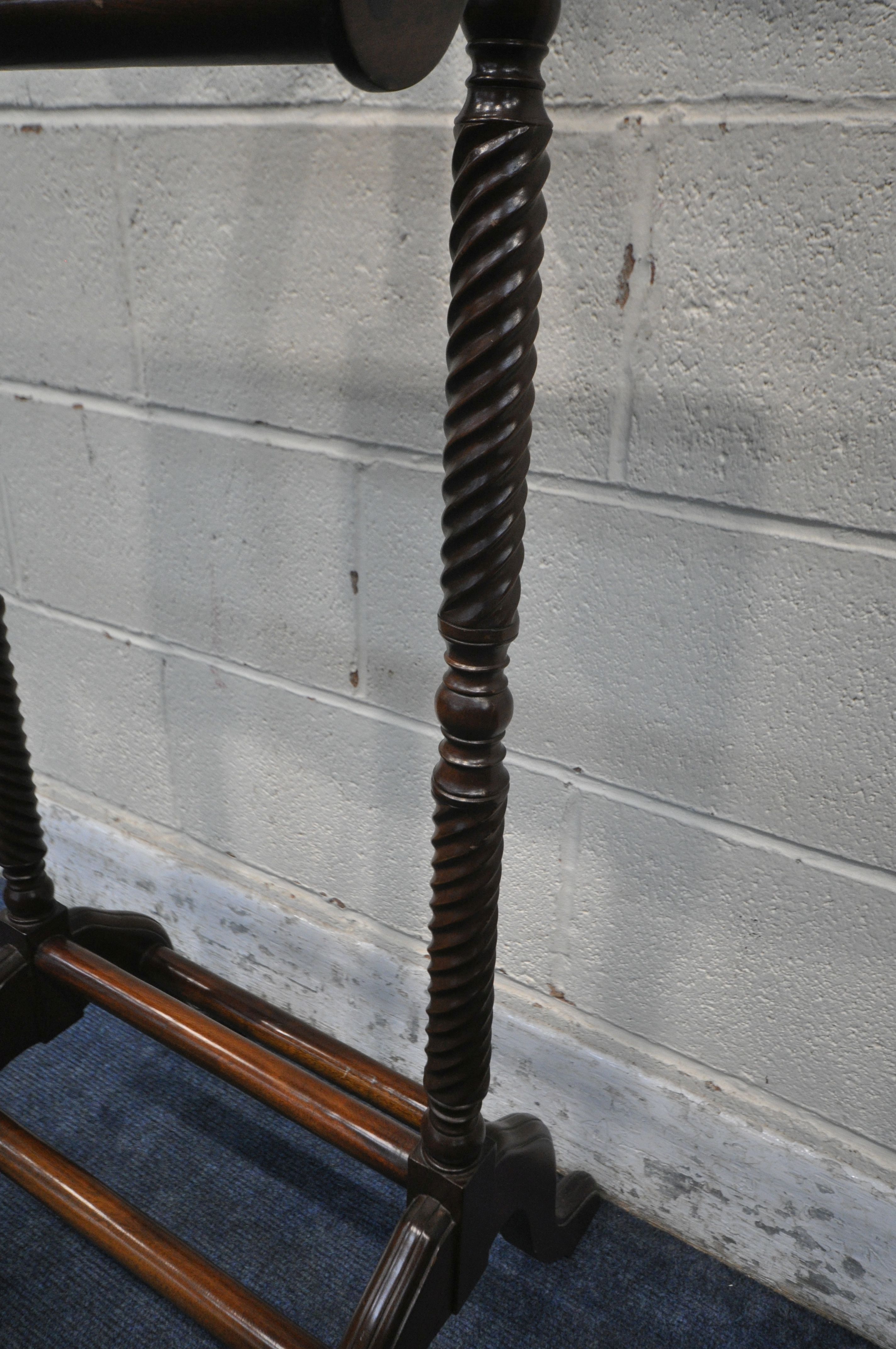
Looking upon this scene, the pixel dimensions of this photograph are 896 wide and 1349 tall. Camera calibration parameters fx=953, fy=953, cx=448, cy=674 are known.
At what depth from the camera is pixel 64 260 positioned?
1.03m

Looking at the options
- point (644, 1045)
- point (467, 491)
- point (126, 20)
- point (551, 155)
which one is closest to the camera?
point (126, 20)

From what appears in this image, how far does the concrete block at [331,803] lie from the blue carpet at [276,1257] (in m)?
0.29

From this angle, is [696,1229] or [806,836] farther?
[696,1229]

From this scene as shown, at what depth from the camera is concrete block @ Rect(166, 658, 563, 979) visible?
1.00 m

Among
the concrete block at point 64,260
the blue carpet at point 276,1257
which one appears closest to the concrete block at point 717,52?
the concrete block at point 64,260

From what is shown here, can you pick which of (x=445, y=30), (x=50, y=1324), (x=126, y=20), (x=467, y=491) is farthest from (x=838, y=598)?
(x=50, y=1324)

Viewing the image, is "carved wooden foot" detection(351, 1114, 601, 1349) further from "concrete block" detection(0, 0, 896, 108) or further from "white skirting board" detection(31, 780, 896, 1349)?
"concrete block" detection(0, 0, 896, 108)

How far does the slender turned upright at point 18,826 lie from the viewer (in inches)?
36.3

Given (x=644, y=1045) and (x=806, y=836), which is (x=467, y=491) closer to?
(x=806, y=836)

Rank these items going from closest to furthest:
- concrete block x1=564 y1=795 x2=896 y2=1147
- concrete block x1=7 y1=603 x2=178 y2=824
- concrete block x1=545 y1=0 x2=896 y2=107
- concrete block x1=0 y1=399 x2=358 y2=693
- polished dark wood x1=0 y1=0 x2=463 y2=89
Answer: polished dark wood x1=0 y1=0 x2=463 y2=89 < concrete block x1=545 y1=0 x2=896 y2=107 < concrete block x1=564 y1=795 x2=896 y2=1147 < concrete block x1=0 y1=399 x2=358 y2=693 < concrete block x1=7 y1=603 x2=178 y2=824

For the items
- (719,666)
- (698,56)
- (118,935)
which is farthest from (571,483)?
(118,935)

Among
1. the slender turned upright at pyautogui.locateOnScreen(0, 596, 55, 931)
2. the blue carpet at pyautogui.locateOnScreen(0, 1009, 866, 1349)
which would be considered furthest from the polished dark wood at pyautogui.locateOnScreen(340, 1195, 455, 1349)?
the slender turned upright at pyautogui.locateOnScreen(0, 596, 55, 931)

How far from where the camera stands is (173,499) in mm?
1062

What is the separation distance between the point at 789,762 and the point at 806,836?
7 centimetres
